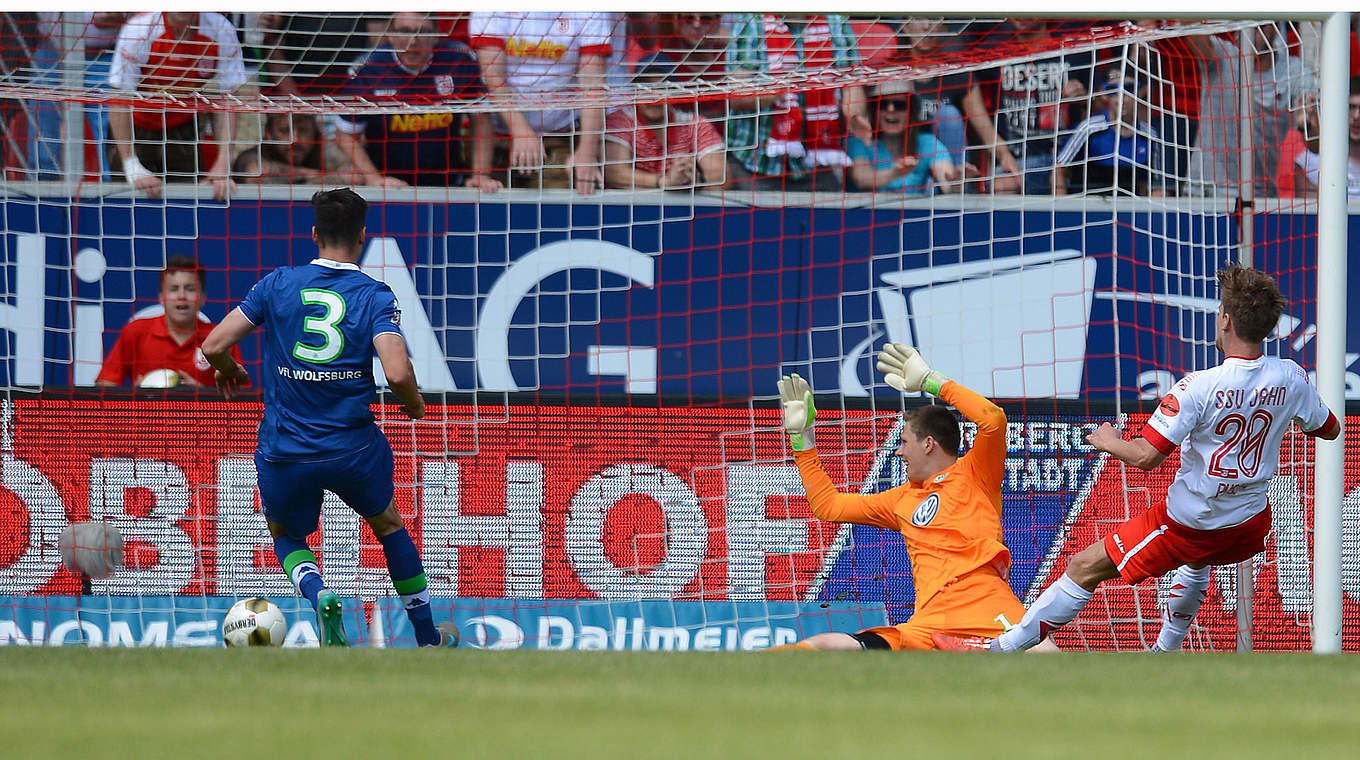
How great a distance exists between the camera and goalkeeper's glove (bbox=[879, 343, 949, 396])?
600 centimetres

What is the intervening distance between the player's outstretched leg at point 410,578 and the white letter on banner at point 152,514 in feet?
6.05

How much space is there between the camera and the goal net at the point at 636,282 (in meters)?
7.21

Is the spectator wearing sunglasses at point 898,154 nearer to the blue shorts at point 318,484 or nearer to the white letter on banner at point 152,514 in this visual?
the blue shorts at point 318,484

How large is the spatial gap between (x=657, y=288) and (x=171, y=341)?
8.38ft

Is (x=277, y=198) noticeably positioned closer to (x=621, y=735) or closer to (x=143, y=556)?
(x=143, y=556)

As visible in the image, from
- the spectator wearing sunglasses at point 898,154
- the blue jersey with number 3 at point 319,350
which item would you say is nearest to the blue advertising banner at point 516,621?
the blue jersey with number 3 at point 319,350

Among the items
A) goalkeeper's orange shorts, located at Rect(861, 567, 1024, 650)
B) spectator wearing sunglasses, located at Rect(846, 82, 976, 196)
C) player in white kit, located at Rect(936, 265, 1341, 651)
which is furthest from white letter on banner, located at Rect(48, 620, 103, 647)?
spectator wearing sunglasses, located at Rect(846, 82, 976, 196)

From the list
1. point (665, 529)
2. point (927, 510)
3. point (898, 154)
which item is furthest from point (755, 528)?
point (898, 154)

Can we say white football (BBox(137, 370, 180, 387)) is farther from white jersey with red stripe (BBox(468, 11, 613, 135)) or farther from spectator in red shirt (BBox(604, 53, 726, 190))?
spectator in red shirt (BBox(604, 53, 726, 190))

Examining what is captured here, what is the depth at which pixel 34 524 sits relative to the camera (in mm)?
7238

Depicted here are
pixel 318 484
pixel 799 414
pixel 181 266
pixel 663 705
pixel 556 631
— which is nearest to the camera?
pixel 663 705

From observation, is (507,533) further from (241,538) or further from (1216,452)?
(1216,452)

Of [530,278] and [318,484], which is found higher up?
[530,278]

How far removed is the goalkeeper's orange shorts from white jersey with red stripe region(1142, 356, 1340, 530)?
2.66 feet
